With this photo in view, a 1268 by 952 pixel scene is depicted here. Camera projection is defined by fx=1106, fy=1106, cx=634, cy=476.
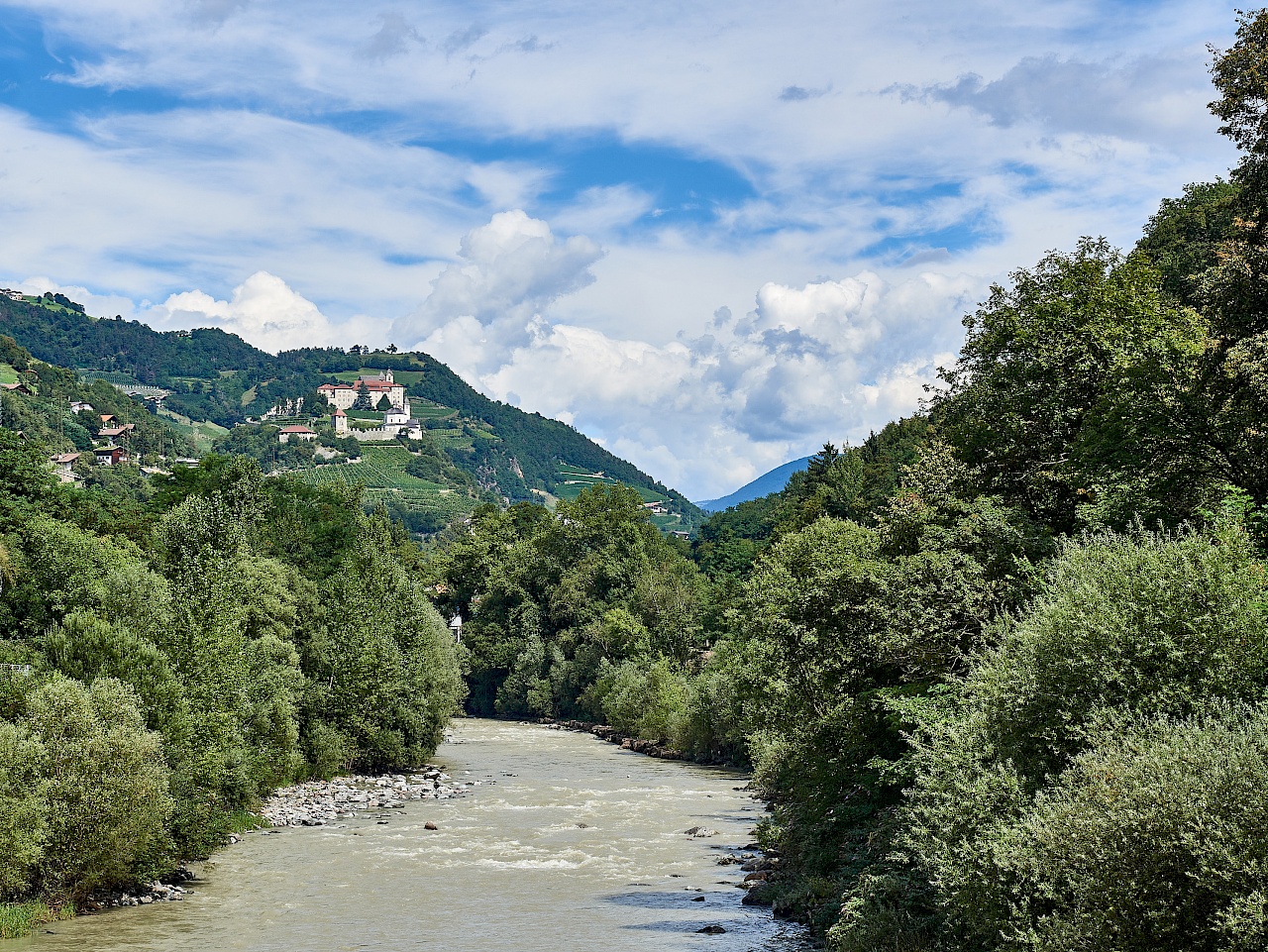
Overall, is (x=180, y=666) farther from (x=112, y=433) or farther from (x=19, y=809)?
(x=112, y=433)

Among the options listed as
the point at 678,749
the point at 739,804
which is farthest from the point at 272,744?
the point at 678,749

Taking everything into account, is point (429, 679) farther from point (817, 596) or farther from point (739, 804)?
point (817, 596)

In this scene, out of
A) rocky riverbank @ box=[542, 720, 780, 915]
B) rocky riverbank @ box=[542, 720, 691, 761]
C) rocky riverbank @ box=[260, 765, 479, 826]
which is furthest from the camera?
rocky riverbank @ box=[542, 720, 691, 761]

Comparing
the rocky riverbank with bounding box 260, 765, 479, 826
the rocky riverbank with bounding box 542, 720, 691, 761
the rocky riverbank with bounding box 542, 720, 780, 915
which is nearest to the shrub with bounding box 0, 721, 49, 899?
the rocky riverbank with bounding box 260, 765, 479, 826

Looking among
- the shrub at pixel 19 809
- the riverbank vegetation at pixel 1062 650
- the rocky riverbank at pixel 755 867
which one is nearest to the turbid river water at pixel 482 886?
the rocky riverbank at pixel 755 867

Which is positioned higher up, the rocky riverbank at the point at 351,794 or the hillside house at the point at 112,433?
the hillside house at the point at 112,433

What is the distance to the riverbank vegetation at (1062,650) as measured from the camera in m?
13.8

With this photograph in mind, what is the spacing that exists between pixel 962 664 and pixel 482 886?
52.4 feet

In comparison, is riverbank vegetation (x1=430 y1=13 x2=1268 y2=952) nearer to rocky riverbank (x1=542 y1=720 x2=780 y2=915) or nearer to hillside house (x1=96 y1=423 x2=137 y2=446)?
rocky riverbank (x1=542 y1=720 x2=780 y2=915)

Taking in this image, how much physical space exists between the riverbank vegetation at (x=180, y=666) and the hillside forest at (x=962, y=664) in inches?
5.2

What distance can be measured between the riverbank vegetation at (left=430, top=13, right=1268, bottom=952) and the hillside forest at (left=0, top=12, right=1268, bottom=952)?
67 mm

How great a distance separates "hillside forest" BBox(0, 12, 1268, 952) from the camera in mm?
14805

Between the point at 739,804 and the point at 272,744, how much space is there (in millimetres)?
20281

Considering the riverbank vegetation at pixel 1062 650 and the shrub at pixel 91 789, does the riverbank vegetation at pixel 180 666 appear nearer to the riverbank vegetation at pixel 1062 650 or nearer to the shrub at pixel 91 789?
the shrub at pixel 91 789
